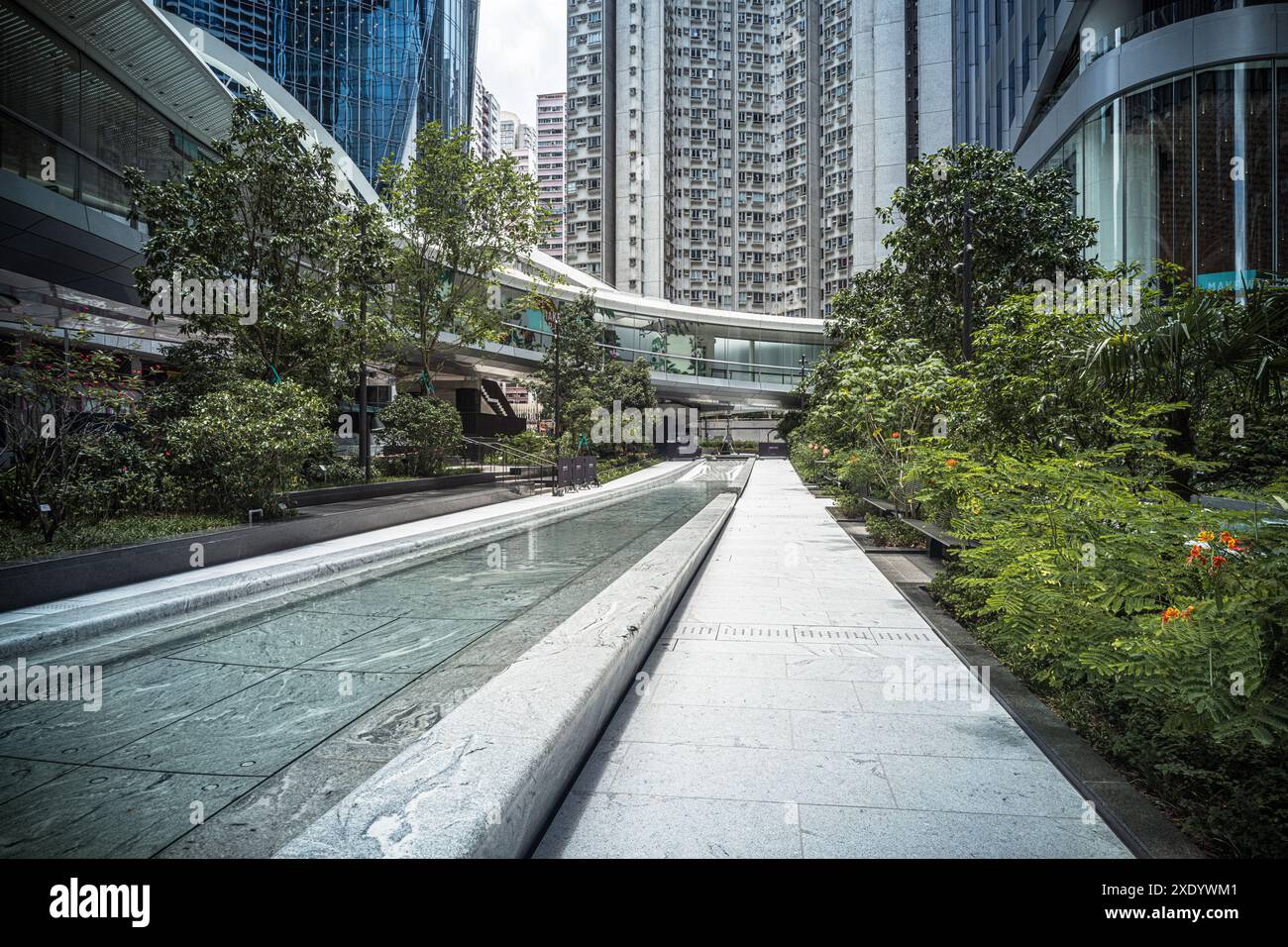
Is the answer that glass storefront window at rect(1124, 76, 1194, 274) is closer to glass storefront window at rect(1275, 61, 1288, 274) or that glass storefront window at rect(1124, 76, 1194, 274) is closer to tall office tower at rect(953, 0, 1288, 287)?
tall office tower at rect(953, 0, 1288, 287)

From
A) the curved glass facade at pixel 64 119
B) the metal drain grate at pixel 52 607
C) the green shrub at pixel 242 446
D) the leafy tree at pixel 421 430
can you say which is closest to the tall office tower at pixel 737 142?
the leafy tree at pixel 421 430

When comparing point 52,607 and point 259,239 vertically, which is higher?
point 259,239

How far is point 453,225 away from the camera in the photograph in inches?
852

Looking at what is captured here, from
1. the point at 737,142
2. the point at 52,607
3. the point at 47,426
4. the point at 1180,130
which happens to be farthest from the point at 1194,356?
the point at 737,142

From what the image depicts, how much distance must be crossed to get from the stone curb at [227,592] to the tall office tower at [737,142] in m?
76.3

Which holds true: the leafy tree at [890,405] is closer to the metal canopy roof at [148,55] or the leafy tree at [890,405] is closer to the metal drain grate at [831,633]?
the metal drain grate at [831,633]

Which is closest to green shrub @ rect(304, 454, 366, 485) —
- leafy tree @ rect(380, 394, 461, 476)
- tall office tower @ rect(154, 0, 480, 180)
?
leafy tree @ rect(380, 394, 461, 476)

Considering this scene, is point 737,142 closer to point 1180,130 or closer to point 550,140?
point 1180,130

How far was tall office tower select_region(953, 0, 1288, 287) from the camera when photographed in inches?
663

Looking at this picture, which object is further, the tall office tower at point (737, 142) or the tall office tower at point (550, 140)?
the tall office tower at point (550, 140)

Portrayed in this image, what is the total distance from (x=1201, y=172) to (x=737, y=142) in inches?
3563

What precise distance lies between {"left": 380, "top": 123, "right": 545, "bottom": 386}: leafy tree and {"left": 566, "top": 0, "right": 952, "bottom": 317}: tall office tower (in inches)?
2485

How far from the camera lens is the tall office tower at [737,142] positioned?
77375 mm

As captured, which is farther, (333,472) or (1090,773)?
(333,472)
